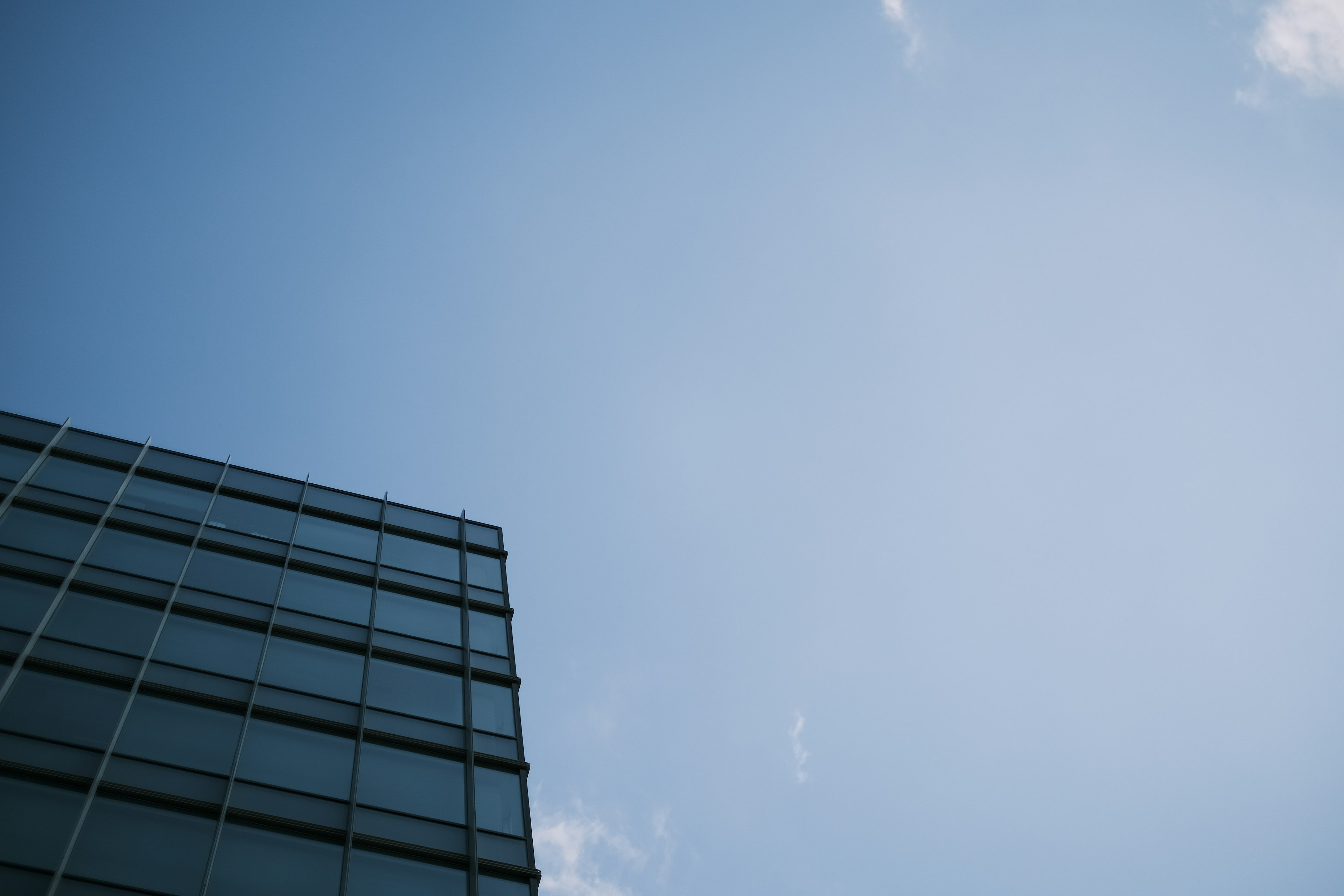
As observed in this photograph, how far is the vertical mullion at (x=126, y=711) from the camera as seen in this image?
14.7 meters

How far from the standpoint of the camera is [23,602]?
19.8 metres

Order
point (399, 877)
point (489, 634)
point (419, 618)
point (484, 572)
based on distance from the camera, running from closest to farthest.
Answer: point (399, 877) < point (419, 618) < point (489, 634) < point (484, 572)

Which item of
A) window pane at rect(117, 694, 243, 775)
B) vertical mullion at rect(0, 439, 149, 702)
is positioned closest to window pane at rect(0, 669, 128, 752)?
vertical mullion at rect(0, 439, 149, 702)

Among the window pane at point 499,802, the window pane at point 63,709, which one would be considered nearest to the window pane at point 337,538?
the window pane at point 63,709

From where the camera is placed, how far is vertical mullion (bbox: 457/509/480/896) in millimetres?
17297

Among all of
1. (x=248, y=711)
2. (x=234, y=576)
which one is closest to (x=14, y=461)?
(x=234, y=576)

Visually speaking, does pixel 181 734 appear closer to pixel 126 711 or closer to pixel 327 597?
pixel 126 711

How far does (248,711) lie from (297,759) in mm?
1410

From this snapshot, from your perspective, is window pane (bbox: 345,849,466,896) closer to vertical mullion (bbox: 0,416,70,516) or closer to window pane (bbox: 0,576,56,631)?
window pane (bbox: 0,576,56,631)

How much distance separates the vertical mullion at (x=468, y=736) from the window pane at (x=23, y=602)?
8.29m

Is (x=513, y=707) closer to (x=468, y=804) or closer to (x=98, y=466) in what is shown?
(x=468, y=804)

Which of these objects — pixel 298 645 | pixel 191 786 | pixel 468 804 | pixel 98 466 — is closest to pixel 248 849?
pixel 191 786

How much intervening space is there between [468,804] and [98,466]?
48.9 feet

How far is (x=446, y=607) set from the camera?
25469 millimetres
